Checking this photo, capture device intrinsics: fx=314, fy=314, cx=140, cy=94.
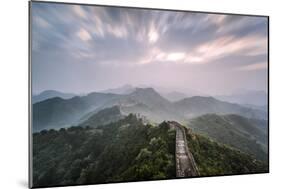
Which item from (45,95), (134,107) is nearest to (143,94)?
(134,107)

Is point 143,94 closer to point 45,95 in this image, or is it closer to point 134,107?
point 134,107

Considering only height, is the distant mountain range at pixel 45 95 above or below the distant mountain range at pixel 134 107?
above

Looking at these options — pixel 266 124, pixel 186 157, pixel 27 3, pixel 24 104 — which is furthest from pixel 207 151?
pixel 27 3

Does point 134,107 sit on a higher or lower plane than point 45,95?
lower

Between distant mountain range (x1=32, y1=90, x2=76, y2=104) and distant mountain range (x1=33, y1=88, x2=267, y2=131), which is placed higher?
distant mountain range (x1=32, y1=90, x2=76, y2=104)
